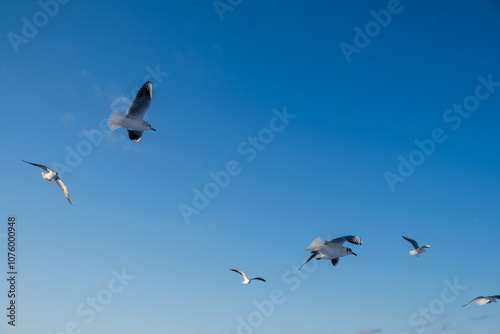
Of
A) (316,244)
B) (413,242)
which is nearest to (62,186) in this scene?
(316,244)

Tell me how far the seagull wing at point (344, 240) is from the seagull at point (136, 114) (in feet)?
34.1

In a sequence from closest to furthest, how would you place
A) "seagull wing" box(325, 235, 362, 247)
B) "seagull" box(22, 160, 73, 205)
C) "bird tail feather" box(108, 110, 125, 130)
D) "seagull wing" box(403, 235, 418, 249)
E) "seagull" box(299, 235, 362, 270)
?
"seagull wing" box(325, 235, 362, 247), "seagull" box(299, 235, 362, 270), "bird tail feather" box(108, 110, 125, 130), "seagull" box(22, 160, 73, 205), "seagull wing" box(403, 235, 418, 249)

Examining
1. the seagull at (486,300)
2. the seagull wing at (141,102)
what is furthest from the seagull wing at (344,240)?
the seagull wing at (141,102)

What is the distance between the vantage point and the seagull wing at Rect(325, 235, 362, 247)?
55.5 ft

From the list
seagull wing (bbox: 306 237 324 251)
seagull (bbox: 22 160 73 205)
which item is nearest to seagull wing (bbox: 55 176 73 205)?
seagull (bbox: 22 160 73 205)

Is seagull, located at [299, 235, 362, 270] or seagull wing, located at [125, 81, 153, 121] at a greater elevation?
seagull wing, located at [125, 81, 153, 121]

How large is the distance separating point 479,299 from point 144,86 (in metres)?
20.2

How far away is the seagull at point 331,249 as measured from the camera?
59.6ft

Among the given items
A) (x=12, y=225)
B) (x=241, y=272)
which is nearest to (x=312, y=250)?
(x=241, y=272)

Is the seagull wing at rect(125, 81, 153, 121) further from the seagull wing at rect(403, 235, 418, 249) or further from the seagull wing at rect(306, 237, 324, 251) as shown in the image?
the seagull wing at rect(403, 235, 418, 249)

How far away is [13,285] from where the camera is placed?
21906mm

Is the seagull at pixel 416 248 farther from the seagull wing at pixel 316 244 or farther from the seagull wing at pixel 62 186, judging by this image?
the seagull wing at pixel 62 186

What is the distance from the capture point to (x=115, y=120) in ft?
63.7

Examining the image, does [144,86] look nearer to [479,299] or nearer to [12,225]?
[12,225]
